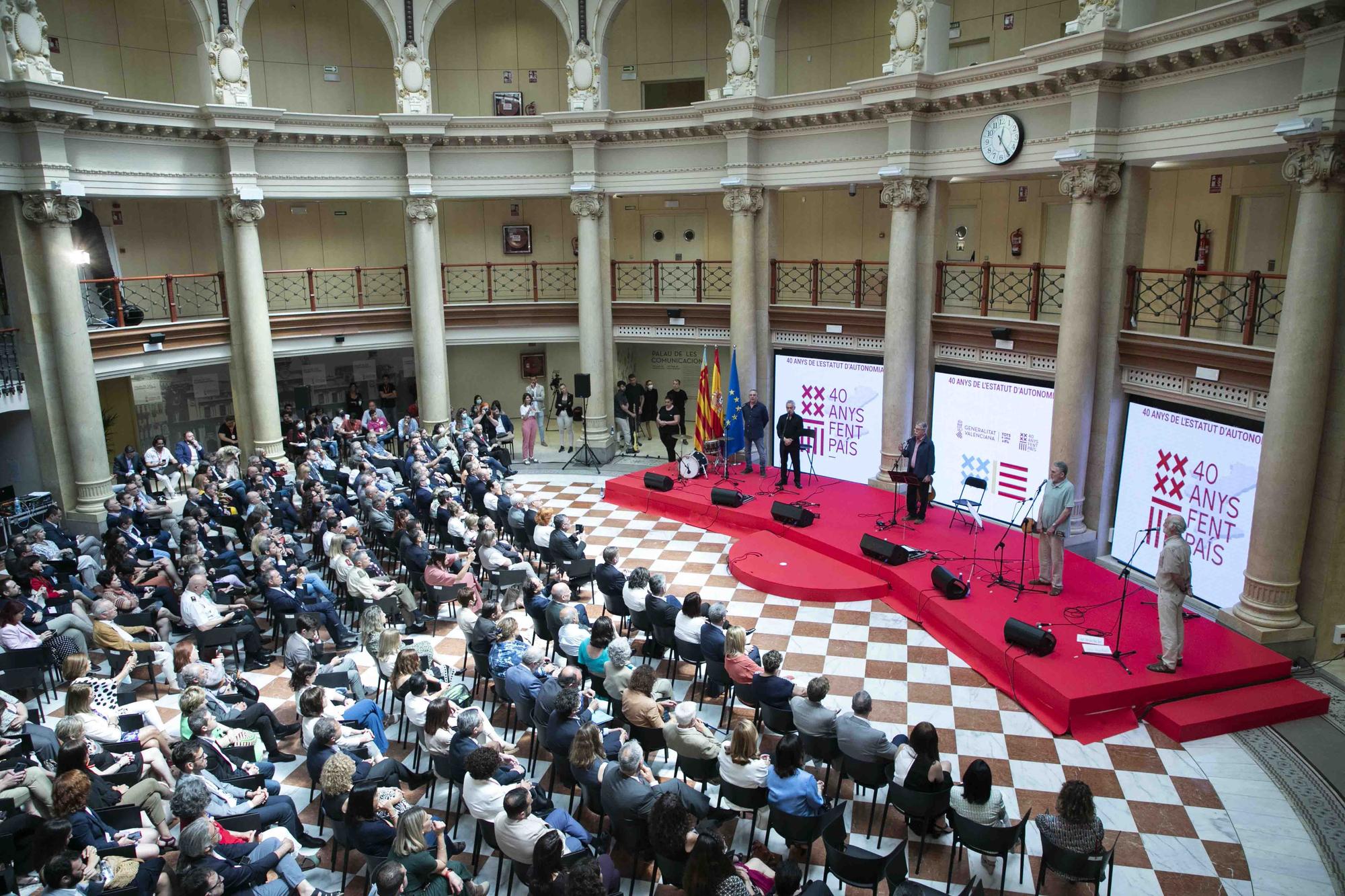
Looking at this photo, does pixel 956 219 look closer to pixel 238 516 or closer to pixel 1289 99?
pixel 1289 99

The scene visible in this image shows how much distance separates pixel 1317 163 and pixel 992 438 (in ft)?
21.3

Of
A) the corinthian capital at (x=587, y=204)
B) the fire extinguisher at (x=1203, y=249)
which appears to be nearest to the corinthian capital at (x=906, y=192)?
the fire extinguisher at (x=1203, y=249)

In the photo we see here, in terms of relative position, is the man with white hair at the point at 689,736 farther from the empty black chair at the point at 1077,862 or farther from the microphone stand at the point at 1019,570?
the microphone stand at the point at 1019,570

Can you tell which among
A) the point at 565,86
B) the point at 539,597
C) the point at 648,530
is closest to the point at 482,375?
the point at 565,86

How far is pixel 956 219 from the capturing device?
18.1 m

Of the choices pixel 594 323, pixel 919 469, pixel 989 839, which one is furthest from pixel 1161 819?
pixel 594 323

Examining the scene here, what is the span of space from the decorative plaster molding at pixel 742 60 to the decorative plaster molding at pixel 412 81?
6.22 meters

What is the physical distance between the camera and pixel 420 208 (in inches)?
762

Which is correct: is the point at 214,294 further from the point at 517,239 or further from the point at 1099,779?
Answer: the point at 1099,779

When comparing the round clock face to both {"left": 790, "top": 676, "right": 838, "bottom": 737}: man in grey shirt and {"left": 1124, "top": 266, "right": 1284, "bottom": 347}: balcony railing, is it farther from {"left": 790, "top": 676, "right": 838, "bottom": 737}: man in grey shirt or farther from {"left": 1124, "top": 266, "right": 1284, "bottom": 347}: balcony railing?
{"left": 790, "top": 676, "right": 838, "bottom": 737}: man in grey shirt

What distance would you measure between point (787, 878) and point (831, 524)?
937 centimetres

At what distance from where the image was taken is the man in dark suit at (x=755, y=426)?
17.0 m

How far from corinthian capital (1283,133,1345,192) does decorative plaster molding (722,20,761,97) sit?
9.43m

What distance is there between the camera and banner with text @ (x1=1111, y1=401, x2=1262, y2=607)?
11016 millimetres
